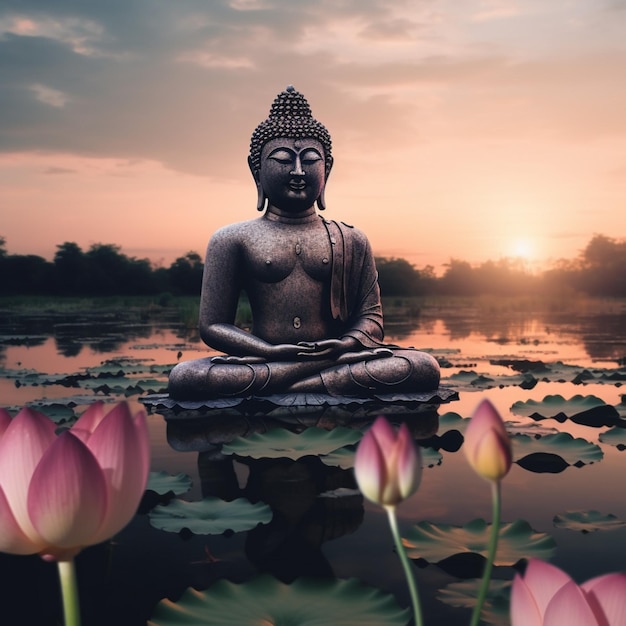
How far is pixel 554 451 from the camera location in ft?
11.1

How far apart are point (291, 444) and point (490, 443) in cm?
275

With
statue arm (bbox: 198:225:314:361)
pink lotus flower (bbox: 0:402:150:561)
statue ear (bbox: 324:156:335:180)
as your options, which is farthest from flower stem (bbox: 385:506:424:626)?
statue ear (bbox: 324:156:335:180)

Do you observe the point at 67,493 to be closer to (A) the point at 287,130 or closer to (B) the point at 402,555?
(B) the point at 402,555

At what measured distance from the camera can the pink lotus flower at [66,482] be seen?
70 cm

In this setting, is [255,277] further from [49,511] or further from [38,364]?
A: [49,511]

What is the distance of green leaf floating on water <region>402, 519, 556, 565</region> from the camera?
79.0 inches

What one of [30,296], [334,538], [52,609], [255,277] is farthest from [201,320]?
[30,296]

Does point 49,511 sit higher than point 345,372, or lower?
higher

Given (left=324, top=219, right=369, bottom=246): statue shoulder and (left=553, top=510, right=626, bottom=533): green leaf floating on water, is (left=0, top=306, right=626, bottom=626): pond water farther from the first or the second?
(left=324, top=219, right=369, bottom=246): statue shoulder

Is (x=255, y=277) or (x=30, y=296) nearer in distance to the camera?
(x=255, y=277)

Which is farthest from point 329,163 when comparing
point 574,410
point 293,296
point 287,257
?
point 574,410

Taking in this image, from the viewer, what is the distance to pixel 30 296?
99.3 feet

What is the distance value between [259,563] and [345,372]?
2829mm

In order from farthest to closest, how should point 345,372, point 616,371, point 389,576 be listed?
point 616,371, point 345,372, point 389,576
